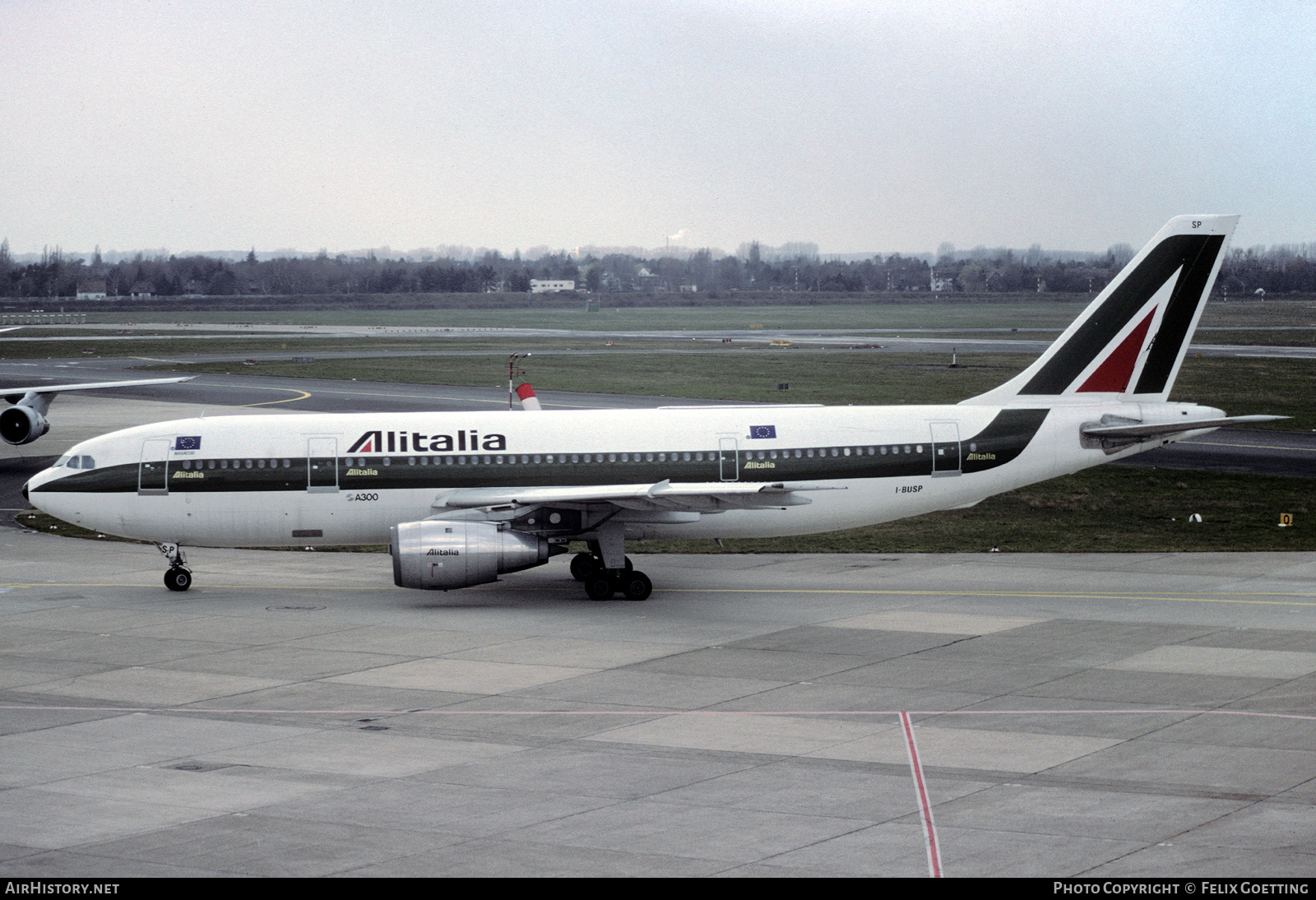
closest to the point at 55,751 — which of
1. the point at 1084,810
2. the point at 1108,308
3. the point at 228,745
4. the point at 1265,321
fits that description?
the point at 228,745

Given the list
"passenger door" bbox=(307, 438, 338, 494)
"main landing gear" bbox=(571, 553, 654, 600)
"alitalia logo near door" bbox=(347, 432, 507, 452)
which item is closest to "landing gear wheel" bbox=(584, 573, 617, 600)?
"main landing gear" bbox=(571, 553, 654, 600)

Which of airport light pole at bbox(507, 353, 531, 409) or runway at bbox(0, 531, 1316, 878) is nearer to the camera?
runway at bbox(0, 531, 1316, 878)

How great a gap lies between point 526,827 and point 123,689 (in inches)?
450

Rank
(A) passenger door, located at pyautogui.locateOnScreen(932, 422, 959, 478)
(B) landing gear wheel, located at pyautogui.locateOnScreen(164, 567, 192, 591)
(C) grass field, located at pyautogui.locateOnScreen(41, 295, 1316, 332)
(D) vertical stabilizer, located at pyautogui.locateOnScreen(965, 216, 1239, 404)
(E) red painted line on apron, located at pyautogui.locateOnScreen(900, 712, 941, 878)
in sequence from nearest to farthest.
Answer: (E) red painted line on apron, located at pyautogui.locateOnScreen(900, 712, 941, 878) → (A) passenger door, located at pyautogui.locateOnScreen(932, 422, 959, 478) → (B) landing gear wheel, located at pyautogui.locateOnScreen(164, 567, 192, 591) → (D) vertical stabilizer, located at pyautogui.locateOnScreen(965, 216, 1239, 404) → (C) grass field, located at pyautogui.locateOnScreen(41, 295, 1316, 332)

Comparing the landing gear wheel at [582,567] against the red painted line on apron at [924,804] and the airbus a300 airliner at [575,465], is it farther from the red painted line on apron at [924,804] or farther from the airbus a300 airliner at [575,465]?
the red painted line on apron at [924,804]

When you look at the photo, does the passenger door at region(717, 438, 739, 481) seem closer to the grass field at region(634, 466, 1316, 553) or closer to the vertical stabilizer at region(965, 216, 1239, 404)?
the vertical stabilizer at region(965, 216, 1239, 404)

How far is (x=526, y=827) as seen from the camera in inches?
670

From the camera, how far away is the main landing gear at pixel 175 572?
35000mm

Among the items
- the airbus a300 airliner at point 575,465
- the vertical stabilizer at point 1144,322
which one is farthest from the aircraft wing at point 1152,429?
the vertical stabilizer at point 1144,322

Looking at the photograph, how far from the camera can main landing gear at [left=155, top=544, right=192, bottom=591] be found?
3500cm

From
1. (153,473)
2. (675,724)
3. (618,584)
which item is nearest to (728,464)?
(618,584)

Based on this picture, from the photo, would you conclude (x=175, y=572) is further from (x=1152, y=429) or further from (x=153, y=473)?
(x=1152, y=429)

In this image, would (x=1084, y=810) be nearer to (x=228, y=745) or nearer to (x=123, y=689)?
(x=228, y=745)

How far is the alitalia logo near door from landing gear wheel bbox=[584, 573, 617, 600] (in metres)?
4.03
